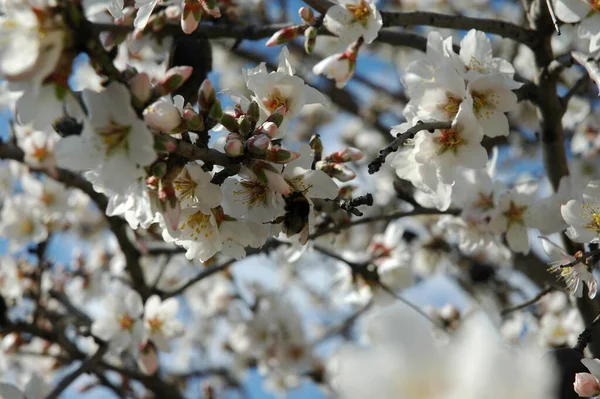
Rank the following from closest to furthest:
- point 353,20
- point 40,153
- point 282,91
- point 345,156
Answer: point 282,91 → point 345,156 → point 353,20 → point 40,153

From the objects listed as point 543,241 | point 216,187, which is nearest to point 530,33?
point 543,241

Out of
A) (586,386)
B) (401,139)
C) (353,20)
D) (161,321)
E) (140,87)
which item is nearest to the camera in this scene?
(140,87)

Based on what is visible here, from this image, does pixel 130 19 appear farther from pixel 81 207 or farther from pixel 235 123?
pixel 81 207

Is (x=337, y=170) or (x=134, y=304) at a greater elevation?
(x=337, y=170)

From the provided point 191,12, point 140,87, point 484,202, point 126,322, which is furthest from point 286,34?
point 126,322

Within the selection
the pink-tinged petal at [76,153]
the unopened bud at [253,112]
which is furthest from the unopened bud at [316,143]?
the pink-tinged petal at [76,153]

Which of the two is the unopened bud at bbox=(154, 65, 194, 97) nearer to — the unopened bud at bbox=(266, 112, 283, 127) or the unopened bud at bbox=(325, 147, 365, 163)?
the unopened bud at bbox=(266, 112, 283, 127)

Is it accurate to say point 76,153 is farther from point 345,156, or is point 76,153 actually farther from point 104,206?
point 104,206
